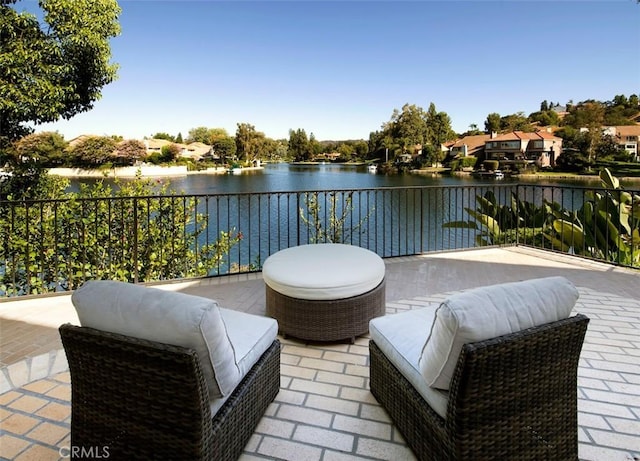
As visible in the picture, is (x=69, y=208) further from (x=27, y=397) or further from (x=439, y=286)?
(x=439, y=286)

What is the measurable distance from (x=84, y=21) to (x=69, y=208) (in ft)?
8.97

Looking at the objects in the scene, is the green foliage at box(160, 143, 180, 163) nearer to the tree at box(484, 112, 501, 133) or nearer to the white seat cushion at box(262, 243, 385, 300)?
the white seat cushion at box(262, 243, 385, 300)

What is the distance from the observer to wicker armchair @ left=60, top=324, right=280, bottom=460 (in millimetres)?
1231

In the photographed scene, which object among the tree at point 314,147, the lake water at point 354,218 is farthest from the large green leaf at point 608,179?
the tree at point 314,147

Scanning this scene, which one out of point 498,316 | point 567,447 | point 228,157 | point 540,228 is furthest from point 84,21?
point 228,157

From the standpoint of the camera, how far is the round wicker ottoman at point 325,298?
2666 mm

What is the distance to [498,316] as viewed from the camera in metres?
1.25

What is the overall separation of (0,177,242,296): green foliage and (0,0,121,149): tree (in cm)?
112

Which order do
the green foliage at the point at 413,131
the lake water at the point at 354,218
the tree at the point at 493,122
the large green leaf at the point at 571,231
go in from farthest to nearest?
1. the tree at the point at 493,122
2. the green foliage at the point at 413,131
3. the large green leaf at the point at 571,231
4. the lake water at the point at 354,218

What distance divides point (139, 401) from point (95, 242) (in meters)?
3.85

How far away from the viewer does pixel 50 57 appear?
17.0 feet

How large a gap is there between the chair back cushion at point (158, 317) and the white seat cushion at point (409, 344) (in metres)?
0.82

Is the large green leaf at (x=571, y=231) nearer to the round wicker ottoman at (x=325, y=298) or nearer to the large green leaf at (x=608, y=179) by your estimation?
the large green leaf at (x=608, y=179)

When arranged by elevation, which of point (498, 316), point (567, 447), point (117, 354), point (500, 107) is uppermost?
point (500, 107)
